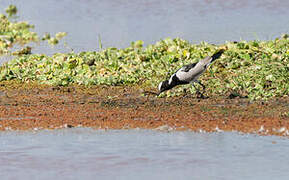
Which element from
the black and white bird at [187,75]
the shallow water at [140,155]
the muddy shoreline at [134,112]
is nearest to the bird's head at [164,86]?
the black and white bird at [187,75]

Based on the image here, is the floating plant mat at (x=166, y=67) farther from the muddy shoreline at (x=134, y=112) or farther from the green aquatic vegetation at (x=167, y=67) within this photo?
the muddy shoreline at (x=134, y=112)

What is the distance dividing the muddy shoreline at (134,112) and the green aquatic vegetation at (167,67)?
0.55 meters

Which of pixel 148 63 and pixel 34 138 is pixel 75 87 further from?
pixel 34 138

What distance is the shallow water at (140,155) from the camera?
4.41 m

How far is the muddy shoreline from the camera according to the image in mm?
6875

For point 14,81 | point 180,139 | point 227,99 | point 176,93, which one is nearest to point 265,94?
point 227,99

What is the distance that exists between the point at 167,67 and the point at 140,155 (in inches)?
265

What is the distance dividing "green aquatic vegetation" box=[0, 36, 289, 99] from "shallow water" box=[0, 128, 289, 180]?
3.38 meters

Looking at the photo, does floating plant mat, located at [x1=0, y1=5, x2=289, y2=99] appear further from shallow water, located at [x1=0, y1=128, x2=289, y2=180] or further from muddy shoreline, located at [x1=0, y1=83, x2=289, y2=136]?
shallow water, located at [x1=0, y1=128, x2=289, y2=180]

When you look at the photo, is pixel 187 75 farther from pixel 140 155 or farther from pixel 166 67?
pixel 140 155

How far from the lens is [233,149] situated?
5305mm

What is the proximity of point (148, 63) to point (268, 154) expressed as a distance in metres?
7.27

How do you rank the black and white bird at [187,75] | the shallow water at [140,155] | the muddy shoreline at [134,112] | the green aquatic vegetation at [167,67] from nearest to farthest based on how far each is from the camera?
1. the shallow water at [140,155]
2. the muddy shoreline at [134,112]
3. the black and white bird at [187,75]
4. the green aquatic vegetation at [167,67]

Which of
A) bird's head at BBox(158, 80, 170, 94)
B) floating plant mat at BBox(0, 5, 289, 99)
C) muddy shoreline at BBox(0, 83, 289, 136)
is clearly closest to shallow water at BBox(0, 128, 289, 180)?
muddy shoreline at BBox(0, 83, 289, 136)
